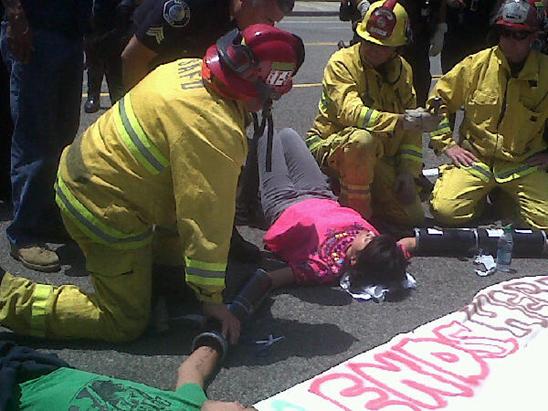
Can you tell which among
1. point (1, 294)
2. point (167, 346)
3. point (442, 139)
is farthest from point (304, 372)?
point (442, 139)

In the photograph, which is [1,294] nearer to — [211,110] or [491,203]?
[211,110]

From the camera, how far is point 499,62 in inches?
192

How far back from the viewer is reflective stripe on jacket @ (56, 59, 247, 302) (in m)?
3.01

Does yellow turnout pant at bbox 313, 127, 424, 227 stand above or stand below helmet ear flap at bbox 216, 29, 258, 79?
below

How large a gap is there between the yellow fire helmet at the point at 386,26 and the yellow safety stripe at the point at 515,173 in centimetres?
96

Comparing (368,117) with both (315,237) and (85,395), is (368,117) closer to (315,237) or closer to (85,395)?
(315,237)

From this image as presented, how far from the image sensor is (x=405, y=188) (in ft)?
15.6

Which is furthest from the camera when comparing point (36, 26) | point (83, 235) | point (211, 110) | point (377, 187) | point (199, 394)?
point (377, 187)

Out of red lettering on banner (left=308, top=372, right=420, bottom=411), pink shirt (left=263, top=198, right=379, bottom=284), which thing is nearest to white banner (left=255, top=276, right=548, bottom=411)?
red lettering on banner (left=308, top=372, right=420, bottom=411)

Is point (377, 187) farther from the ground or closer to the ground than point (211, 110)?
closer to the ground

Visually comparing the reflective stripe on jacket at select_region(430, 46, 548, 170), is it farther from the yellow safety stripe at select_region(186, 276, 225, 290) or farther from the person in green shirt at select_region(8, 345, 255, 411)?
the person in green shirt at select_region(8, 345, 255, 411)

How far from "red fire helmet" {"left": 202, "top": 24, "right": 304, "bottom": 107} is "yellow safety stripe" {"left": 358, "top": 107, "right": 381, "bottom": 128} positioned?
1493 millimetres

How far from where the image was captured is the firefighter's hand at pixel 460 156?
4.99m

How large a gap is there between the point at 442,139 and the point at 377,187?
0.53 m
